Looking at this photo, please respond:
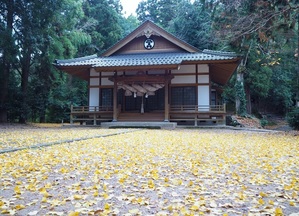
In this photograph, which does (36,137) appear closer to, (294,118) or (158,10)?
(294,118)

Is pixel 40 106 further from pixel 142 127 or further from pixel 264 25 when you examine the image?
pixel 264 25

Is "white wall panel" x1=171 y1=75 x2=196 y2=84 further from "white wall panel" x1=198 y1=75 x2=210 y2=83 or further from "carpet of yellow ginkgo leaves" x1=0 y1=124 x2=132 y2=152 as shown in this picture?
"carpet of yellow ginkgo leaves" x1=0 y1=124 x2=132 y2=152

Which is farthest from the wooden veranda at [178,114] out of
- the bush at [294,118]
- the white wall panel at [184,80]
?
the bush at [294,118]

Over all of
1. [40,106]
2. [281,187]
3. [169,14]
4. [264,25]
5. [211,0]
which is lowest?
[281,187]

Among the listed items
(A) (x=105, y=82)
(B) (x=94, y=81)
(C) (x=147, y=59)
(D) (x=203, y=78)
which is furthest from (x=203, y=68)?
(B) (x=94, y=81)

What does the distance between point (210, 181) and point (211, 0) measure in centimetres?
758

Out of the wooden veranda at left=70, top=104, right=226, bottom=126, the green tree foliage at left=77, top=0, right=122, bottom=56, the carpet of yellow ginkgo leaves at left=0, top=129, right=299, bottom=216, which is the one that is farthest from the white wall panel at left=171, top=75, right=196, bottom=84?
the green tree foliage at left=77, top=0, right=122, bottom=56

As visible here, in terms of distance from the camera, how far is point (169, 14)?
127 feet

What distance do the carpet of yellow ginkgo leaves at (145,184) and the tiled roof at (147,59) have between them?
374 inches

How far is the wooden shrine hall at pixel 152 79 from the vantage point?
14469mm

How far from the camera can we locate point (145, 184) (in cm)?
328

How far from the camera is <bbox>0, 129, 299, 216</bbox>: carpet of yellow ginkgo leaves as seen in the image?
→ 2484 millimetres

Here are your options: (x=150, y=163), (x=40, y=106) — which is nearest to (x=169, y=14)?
(x=40, y=106)

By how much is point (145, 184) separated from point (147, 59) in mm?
12672
